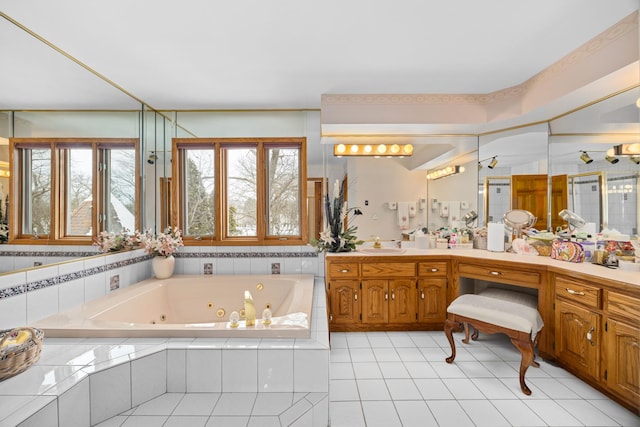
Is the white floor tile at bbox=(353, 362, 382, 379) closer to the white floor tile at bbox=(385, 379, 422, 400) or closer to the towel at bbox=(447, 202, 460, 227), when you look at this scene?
the white floor tile at bbox=(385, 379, 422, 400)

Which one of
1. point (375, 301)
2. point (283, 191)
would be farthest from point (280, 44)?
point (375, 301)

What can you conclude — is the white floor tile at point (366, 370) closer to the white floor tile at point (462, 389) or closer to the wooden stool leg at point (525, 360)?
the white floor tile at point (462, 389)

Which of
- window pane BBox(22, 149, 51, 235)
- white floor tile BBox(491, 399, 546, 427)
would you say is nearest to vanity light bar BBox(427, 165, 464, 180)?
white floor tile BBox(491, 399, 546, 427)

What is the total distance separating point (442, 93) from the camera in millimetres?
2836

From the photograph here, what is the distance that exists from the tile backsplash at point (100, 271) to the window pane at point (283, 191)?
0.24m

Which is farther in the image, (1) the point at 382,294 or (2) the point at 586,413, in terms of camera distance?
(1) the point at 382,294

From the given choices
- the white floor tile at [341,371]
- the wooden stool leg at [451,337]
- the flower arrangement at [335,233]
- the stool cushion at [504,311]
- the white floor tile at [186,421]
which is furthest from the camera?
the flower arrangement at [335,233]

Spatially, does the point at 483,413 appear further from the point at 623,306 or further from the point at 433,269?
the point at 433,269

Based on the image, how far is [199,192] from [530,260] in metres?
3.20

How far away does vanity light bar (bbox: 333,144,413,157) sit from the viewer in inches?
130

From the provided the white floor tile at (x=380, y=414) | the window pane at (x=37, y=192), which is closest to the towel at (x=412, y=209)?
the white floor tile at (x=380, y=414)

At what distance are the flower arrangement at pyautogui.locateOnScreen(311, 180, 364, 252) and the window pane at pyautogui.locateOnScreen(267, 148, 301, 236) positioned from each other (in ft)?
1.11

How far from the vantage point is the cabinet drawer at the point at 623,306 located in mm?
1639

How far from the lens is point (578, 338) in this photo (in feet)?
6.50
